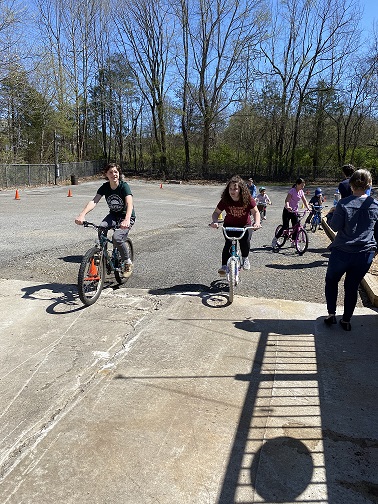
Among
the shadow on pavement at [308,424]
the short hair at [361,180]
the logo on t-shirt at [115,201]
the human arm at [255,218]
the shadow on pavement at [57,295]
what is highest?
the short hair at [361,180]

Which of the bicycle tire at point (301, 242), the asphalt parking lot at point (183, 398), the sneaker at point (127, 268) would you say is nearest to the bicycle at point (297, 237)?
the bicycle tire at point (301, 242)

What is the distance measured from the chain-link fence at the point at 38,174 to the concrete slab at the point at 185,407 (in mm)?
25934

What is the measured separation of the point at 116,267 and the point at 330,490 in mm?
4369

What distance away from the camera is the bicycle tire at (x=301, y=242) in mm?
9203

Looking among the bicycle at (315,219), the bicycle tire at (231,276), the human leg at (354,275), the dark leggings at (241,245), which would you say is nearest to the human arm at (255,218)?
the dark leggings at (241,245)

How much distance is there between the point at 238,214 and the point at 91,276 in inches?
92.1

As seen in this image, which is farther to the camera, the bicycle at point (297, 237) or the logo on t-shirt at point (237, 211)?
the bicycle at point (297, 237)

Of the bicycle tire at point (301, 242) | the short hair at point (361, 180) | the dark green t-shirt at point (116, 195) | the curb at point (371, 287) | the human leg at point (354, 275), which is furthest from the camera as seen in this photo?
the bicycle tire at point (301, 242)

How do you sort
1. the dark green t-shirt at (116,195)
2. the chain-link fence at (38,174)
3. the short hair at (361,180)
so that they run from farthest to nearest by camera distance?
the chain-link fence at (38,174)
the dark green t-shirt at (116,195)
the short hair at (361,180)

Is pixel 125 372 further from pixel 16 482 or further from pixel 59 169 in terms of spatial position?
pixel 59 169

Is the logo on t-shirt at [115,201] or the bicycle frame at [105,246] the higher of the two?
the logo on t-shirt at [115,201]

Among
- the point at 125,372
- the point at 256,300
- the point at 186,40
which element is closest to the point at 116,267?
Answer: the point at 256,300

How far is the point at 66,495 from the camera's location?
7.69 feet

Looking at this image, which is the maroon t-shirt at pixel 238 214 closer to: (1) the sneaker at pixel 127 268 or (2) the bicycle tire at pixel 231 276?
(2) the bicycle tire at pixel 231 276
